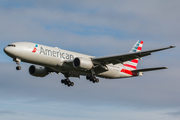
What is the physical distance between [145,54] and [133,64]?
9642 mm

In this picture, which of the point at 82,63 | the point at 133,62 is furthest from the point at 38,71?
the point at 133,62

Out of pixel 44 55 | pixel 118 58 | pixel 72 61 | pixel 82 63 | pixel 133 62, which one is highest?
pixel 133 62

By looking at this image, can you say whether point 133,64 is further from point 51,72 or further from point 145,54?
point 51,72

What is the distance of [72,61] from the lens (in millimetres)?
39562

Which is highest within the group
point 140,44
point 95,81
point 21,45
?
point 140,44

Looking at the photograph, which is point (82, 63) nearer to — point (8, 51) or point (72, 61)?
point (72, 61)

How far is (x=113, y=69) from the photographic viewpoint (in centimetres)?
4388

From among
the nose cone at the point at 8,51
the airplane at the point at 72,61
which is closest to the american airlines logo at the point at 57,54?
the airplane at the point at 72,61

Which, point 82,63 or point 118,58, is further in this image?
point 118,58

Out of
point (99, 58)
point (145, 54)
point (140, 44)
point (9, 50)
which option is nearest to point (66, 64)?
point (99, 58)

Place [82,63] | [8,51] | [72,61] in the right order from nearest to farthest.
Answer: [8,51] → [82,63] → [72,61]

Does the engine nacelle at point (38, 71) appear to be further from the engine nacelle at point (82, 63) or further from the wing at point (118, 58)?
the wing at point (118, 58)

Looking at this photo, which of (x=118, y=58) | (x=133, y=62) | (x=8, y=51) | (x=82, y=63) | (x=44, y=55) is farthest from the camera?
(x=133, y=62)

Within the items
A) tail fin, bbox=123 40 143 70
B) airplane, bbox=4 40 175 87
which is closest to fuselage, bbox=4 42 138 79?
airplane, bbox=4 40 175 87
